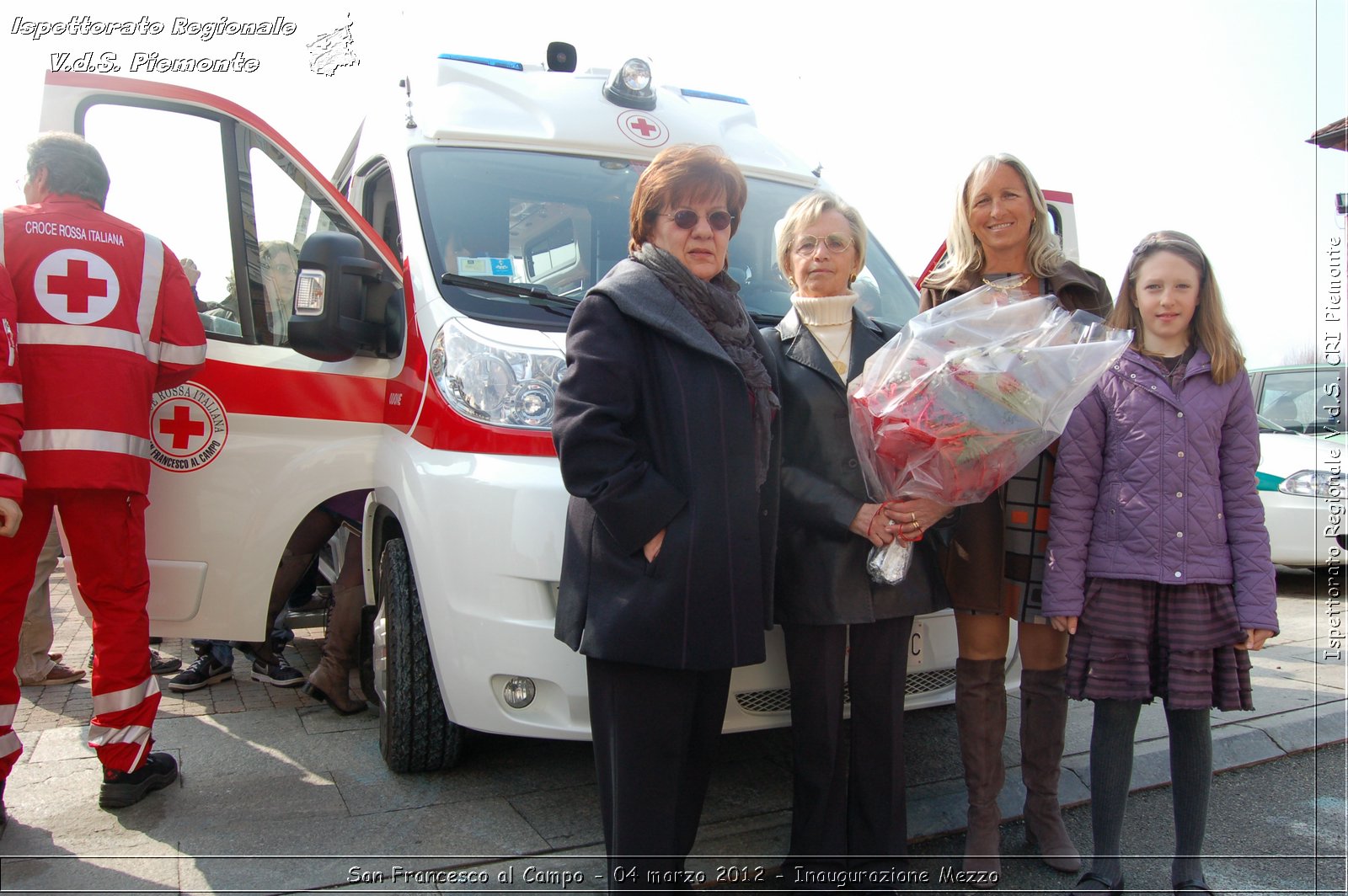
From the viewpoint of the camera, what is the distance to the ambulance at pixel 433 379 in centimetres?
281

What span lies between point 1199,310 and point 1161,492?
0.55 metres

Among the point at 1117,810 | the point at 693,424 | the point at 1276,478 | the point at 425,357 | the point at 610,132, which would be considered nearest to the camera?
the point at 693,424

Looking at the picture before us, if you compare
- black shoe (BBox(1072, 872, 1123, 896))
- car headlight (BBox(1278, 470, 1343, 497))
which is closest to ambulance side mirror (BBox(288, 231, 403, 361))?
black shoe (BBox(1072, 872, 1123, 896))

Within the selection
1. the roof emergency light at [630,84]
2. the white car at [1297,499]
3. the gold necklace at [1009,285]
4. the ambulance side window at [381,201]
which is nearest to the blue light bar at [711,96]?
the roof emergency light at [630,84]

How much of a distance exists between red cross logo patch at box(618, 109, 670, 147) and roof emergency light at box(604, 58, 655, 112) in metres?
0.05

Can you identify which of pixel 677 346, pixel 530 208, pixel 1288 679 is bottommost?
pixel 1288 679

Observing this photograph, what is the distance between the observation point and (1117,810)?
2.73 meters

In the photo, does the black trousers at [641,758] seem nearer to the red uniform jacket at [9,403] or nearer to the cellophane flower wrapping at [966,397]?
the cellophane flower wrapping at [966,397]

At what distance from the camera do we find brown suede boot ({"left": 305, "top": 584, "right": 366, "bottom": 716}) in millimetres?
4102

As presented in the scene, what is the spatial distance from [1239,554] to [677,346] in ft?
5.22

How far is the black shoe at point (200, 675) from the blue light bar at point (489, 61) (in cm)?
295

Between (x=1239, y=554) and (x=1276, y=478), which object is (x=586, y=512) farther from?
(x=1276, y=478)

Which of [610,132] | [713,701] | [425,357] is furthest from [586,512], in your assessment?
[610,132]

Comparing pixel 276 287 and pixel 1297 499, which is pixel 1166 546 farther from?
pixel 1297 499
